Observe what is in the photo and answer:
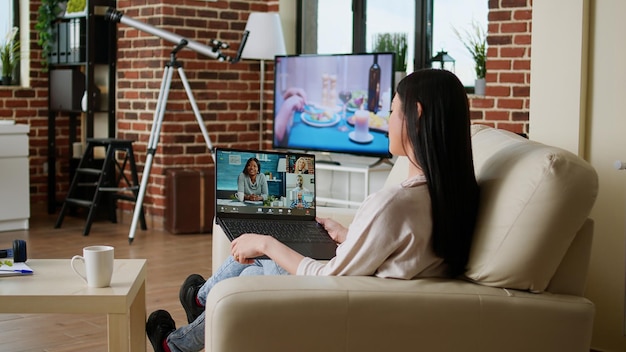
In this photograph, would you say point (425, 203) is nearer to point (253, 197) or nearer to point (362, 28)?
point (253, 197)

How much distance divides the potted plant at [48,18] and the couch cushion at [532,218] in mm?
5454

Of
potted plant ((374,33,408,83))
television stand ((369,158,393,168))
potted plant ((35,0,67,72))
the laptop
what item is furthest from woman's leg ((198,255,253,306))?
potted plant ((35,0,67,72))

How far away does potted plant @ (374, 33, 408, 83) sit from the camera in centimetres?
598

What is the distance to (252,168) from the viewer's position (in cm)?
278

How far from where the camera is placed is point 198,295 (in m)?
2.90

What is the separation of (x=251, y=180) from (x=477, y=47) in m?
3.12

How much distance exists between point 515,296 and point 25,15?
585cm

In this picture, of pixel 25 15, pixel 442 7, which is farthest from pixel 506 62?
pixel 25 15

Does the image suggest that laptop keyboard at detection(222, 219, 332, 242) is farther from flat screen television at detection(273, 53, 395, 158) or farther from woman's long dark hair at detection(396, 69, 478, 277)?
flat screen television at detection(273, 53, 395, 158)

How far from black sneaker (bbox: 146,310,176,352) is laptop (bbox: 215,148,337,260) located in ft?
1.38

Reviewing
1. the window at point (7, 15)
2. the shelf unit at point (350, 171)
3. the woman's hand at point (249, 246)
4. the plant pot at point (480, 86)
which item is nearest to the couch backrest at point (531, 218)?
the woman's hand at point (249, 246)

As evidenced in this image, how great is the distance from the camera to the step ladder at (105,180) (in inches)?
249

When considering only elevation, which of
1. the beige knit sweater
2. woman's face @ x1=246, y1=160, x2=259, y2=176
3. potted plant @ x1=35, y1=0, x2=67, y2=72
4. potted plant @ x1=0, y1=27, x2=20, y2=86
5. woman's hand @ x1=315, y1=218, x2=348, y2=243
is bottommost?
woman's hand @ x1=315, y1=218, x2=348, y2=243

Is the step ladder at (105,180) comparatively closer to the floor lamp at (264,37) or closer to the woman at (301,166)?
the floor lamp at (264,37)
